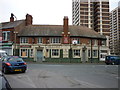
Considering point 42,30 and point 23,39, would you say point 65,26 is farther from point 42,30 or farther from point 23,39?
point 23,39

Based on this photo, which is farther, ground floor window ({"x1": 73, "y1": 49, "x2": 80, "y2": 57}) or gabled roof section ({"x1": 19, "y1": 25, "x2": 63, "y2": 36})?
gabled roof section ({"x1": 19, "y1": 25, "x2": 63, "y2": 36})

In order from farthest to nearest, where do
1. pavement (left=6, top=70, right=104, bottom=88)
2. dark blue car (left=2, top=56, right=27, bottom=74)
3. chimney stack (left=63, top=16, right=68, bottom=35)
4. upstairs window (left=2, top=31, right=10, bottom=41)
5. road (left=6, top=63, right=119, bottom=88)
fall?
upstairs window (left=2, top=31, right=10, bottom=41) → chimney stack (left=63, top=16, right=68, bottom=35) → dark blue car (left=2, top=56, right=27, bottom=74) → road (left=6, top=63, right=119, bottom=88) → pavement (left=6, top=70, right=104, bottom=88)

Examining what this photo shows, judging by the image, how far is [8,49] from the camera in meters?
32.5

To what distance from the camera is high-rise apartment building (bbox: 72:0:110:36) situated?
261 ft

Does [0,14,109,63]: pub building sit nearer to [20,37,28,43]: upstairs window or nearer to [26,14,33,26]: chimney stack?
[20,37,28,43]: upstairs window

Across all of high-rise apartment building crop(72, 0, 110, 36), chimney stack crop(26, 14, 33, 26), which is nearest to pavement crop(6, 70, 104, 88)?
chimney stack crop(26, 14, 33, 26)

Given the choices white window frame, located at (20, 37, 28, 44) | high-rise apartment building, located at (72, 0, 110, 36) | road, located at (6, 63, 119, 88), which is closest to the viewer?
road, located at (6, 63, 119, 88)

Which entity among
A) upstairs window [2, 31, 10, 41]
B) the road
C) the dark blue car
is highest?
upstairs window [2, 31, 10, 41]

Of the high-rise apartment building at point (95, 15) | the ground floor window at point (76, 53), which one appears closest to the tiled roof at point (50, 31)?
the ground floor window at point (76, 53)

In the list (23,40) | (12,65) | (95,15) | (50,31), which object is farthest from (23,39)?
(95,15)

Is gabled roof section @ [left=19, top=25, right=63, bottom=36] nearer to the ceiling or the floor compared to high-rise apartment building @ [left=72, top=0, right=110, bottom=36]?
nearer to the floor

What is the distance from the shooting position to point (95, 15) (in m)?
84.1

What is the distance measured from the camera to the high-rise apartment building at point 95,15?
7956 cm

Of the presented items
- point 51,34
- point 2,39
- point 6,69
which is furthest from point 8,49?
point 6,69
